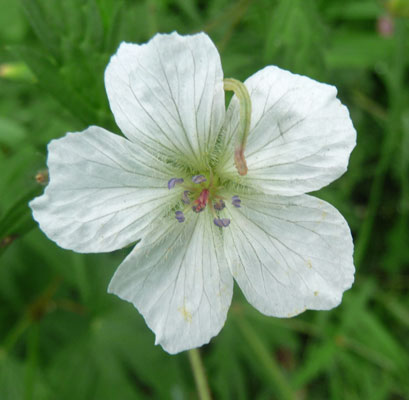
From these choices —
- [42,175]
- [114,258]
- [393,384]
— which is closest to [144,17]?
[114,258]

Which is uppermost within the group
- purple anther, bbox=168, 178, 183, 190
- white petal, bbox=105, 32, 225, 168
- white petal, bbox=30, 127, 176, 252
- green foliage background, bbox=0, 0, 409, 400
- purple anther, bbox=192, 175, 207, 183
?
white petal, bbox=105, 32, 225, 168

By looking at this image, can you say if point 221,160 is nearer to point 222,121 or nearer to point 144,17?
point 222,121

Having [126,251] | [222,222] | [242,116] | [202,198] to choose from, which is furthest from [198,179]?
[126,251]

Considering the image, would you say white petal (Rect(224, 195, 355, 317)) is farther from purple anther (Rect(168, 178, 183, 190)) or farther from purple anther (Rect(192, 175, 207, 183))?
purple anther (Rect(168, 178, 183, 190))

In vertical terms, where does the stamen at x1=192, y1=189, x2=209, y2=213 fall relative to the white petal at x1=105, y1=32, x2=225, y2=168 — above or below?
below

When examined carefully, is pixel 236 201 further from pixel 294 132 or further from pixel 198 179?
pixel 294 132

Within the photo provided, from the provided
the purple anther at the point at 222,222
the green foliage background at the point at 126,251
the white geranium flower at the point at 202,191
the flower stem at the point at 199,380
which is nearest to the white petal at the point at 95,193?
the white geranium flower at the point at 202,191

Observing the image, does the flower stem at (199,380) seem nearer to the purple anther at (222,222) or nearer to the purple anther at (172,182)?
the purple anther at (222,222)

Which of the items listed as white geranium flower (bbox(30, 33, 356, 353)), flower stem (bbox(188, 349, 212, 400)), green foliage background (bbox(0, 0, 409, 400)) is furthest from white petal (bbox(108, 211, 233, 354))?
flower stem (bbox(188, 349, 212, 400))
